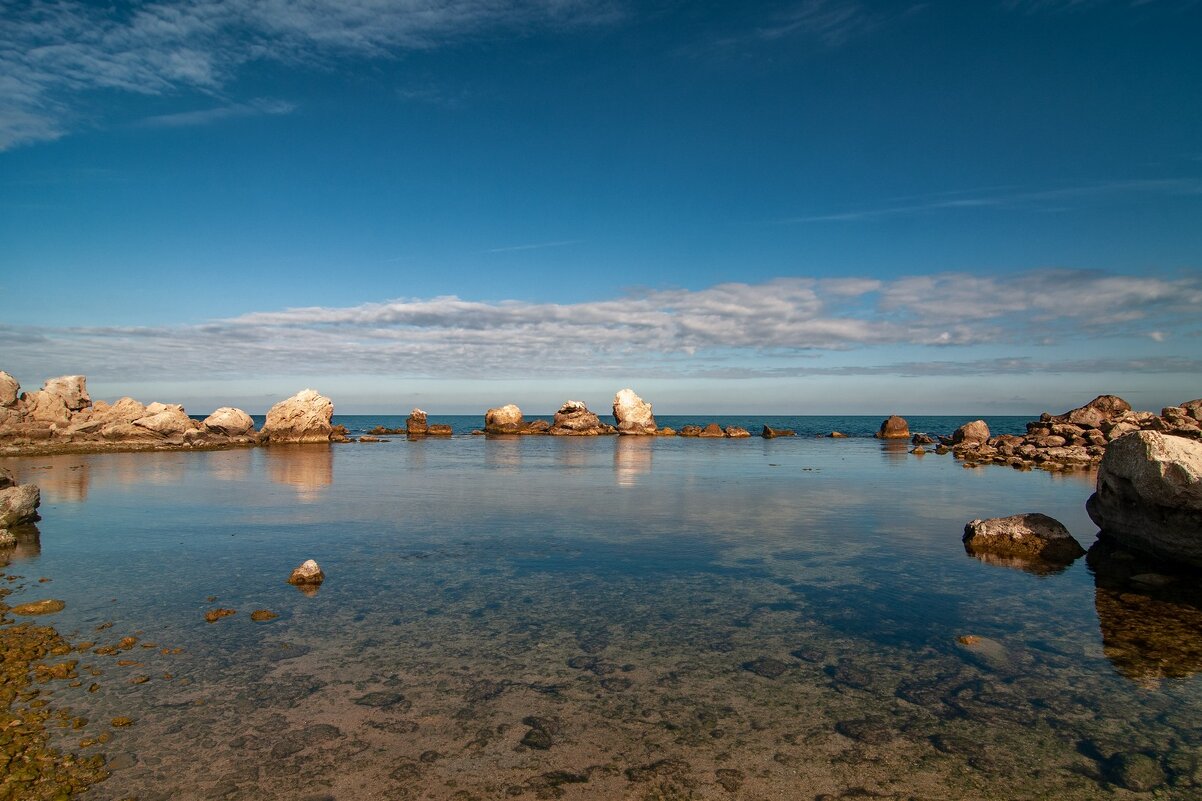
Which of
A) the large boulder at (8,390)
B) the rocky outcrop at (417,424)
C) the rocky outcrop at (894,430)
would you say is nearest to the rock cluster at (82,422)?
the large boulder at (8,390)

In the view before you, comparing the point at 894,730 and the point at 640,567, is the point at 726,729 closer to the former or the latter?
the point at 894,730

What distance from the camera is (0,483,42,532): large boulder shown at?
19688mm

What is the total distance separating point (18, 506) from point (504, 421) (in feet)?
252

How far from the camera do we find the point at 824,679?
9.85 meters

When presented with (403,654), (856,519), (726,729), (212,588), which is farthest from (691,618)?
(856,519)

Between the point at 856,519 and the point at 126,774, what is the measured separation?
22266mm

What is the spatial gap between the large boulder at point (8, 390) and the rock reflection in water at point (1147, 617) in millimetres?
70671

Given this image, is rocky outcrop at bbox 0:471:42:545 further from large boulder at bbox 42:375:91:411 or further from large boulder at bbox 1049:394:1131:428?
large boulder at bbox 1049:394:1131:428

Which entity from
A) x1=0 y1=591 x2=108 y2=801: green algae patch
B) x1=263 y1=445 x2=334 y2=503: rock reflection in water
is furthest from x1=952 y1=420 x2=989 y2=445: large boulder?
x1=0 y1=591 x2=108 y2=801: green algae patch

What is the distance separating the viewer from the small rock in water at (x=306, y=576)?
14.8m

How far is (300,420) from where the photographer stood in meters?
68.3

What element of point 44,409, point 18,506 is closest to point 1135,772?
point 18,506

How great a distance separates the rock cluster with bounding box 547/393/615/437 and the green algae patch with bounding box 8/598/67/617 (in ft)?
261

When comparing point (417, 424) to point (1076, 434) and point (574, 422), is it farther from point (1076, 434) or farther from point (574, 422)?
point (1076, 434)
